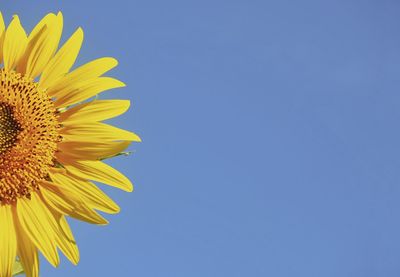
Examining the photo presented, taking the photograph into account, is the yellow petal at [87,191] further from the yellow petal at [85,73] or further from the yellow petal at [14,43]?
the yellow petal at [14,43]

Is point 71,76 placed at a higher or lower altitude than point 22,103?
higher

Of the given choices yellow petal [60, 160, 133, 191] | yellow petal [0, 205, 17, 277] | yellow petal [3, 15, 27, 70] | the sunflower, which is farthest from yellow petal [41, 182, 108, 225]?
yellow petal [3, 15, 27, 70]

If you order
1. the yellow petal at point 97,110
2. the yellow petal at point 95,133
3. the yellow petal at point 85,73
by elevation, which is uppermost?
the yellow petal at point 85,73

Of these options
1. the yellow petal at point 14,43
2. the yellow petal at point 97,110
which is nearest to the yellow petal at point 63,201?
the yellow petal at point 97,110

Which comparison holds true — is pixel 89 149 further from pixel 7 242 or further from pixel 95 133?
pixel 7 242

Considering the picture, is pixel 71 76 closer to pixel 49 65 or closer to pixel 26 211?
pixel 49 65

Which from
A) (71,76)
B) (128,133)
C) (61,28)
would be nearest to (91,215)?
(128,133)
